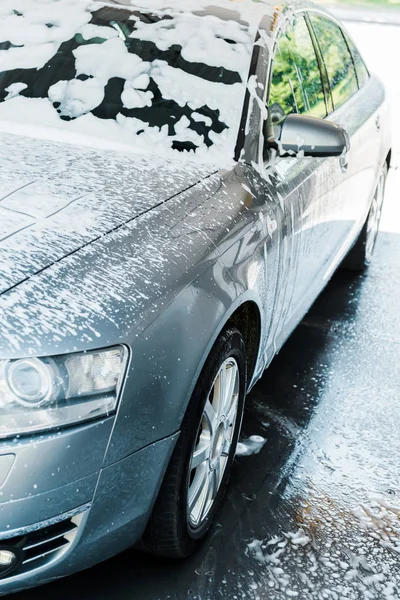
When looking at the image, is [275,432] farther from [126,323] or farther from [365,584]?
[126,323]

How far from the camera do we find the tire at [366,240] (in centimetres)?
528

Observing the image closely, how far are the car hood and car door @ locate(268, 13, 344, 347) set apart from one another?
45cm

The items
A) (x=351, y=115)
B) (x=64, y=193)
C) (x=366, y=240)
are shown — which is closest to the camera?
(x=64, y=193)

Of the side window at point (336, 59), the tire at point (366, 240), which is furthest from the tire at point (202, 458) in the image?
the tire at point (366, 240)

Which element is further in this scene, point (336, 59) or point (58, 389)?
point (336, 59)

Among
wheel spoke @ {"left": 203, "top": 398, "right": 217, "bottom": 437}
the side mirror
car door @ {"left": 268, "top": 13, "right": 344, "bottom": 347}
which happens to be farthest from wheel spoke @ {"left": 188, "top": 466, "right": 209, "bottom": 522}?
the side mirror

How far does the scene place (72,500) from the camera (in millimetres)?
1993

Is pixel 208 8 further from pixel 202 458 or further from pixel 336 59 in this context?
pixel 202 458

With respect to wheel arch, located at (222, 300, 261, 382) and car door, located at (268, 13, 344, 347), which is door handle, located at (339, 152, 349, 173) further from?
wheel arch, located at (222, 300, 261, 382)

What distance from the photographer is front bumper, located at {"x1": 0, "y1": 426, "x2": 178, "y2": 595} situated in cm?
191

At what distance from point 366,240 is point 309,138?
241 cm

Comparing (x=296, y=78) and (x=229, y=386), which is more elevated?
(x=296, y=78)

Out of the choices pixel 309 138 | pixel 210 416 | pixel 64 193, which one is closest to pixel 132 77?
pixel 309 138

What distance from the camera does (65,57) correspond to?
3.17m
